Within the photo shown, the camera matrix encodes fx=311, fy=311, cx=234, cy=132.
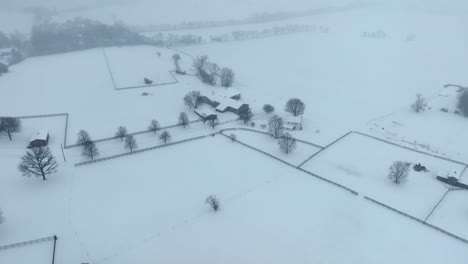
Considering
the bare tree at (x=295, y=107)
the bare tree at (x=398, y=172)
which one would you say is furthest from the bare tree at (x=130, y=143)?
the bare tree at (x=398, y=172)

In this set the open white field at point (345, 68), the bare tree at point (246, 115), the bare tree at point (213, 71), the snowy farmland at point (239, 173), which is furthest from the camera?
the bare tree at point (213, 71)

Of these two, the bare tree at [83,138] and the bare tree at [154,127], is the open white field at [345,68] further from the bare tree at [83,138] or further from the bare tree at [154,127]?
the bare tree at [83,138]

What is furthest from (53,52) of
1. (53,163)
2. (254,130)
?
(254,130)

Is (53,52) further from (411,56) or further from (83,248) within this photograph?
(411,56)

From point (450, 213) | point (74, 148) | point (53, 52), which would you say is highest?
point (53, 52)

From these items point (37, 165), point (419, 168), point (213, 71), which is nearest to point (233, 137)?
point (419, 168)

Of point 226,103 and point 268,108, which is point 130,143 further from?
point 268,108

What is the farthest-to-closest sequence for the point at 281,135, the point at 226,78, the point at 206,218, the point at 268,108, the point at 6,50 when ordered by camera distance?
the point at 6,50, the point at 226,78, the point at 268,108, the point at 281,135, the point at 206,218
